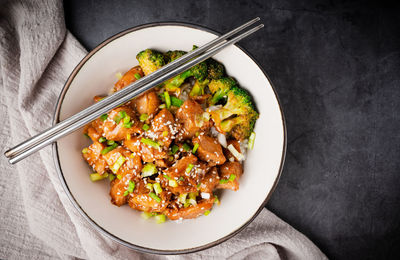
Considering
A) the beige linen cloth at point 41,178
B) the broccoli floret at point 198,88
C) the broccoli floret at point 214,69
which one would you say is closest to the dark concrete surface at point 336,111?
the beige linen cloth at point 41,178

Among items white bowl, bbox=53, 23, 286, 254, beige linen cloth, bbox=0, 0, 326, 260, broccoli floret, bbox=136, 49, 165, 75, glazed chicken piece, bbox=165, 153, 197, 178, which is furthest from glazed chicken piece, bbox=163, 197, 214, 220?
broccoli floret, bbox=136, 49, 165, 75

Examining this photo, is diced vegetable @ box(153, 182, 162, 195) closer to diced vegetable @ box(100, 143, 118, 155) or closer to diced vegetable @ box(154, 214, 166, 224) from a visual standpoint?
diced vegetable @ box(154, 214, 166, 224)

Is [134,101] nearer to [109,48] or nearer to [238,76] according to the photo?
[109,48]

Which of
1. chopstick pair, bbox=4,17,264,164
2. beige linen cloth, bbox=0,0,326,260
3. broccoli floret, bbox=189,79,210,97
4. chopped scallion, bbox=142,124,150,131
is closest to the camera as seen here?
chopstick pair, bbox=4,17,264,164

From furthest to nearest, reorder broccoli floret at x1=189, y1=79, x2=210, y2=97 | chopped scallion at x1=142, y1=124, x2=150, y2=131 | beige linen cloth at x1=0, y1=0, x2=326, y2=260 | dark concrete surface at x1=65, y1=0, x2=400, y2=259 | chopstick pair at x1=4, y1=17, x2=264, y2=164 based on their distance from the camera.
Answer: dark concrete surface at x1=65, y1=0, x2=400, y2=259, beige linen cloth at x1=0, y1=0, x2=326, y2=260, broccoli floret at x1=189, y1=79, x2=210, y2=97, chopped scallion at x1=142, y1=124, x2=150, y2=131, chopstick pair at x1=4, y1=17, x2=264, y2=164

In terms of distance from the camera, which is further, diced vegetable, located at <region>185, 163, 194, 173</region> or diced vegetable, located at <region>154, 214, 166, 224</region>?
diced vegetable, located at <region>154, 214, 166, 224</region>

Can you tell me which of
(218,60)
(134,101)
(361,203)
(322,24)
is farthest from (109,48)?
(361,203)
